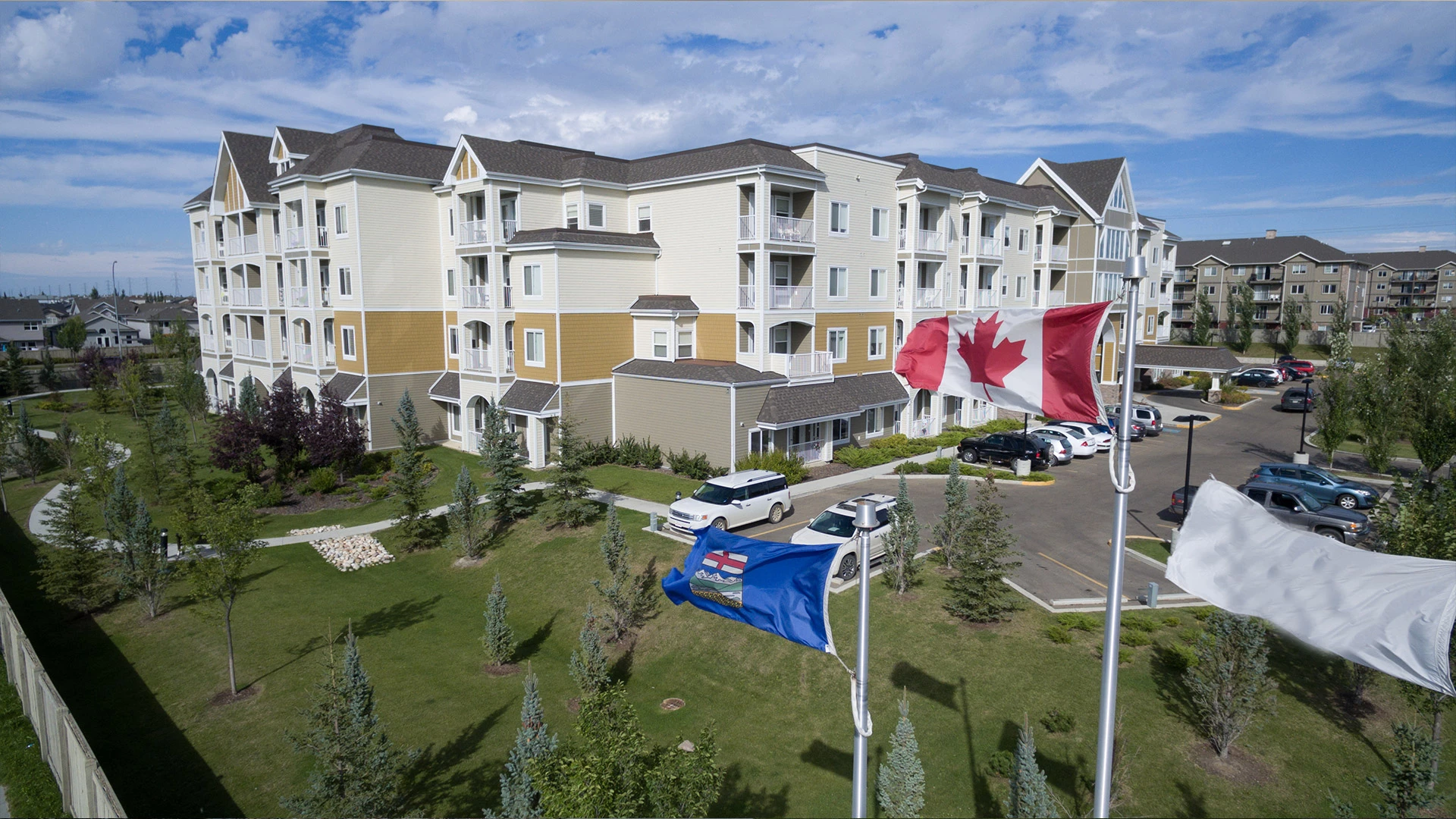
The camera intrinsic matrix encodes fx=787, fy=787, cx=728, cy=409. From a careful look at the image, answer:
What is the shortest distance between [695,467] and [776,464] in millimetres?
3266

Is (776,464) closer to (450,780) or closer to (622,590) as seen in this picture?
(622,590)

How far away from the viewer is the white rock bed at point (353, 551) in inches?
1006

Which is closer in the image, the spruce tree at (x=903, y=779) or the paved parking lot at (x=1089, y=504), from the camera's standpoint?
the spruce tree at (x=903, y=779)

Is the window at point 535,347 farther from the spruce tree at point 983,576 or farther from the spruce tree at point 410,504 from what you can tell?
the spruce tree at point 983,576

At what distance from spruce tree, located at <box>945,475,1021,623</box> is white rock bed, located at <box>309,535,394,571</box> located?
1830cm

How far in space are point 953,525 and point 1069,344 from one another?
13.9m

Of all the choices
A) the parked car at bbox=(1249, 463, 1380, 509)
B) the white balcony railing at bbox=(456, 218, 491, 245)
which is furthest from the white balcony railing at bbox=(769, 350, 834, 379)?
the parked car at bbox=(1249, 463, 1380, 509)

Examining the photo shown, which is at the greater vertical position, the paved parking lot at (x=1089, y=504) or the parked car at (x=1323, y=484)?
the parked car at (x=1323, y=484)

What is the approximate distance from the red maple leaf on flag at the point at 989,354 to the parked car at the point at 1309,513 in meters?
16.4

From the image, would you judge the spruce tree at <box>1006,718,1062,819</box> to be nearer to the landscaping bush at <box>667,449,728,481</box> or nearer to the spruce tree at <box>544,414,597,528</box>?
the spruce tree at <box>544,414,597,528</box>

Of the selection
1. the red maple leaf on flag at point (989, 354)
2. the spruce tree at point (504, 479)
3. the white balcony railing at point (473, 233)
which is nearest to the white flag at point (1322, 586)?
the red maple leaf on flag at point (989, 354)

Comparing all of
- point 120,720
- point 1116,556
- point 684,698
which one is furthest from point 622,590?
point 1116,556

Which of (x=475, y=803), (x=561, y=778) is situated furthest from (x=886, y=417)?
(x=561, y=778)

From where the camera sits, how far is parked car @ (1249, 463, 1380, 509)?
979 inches
